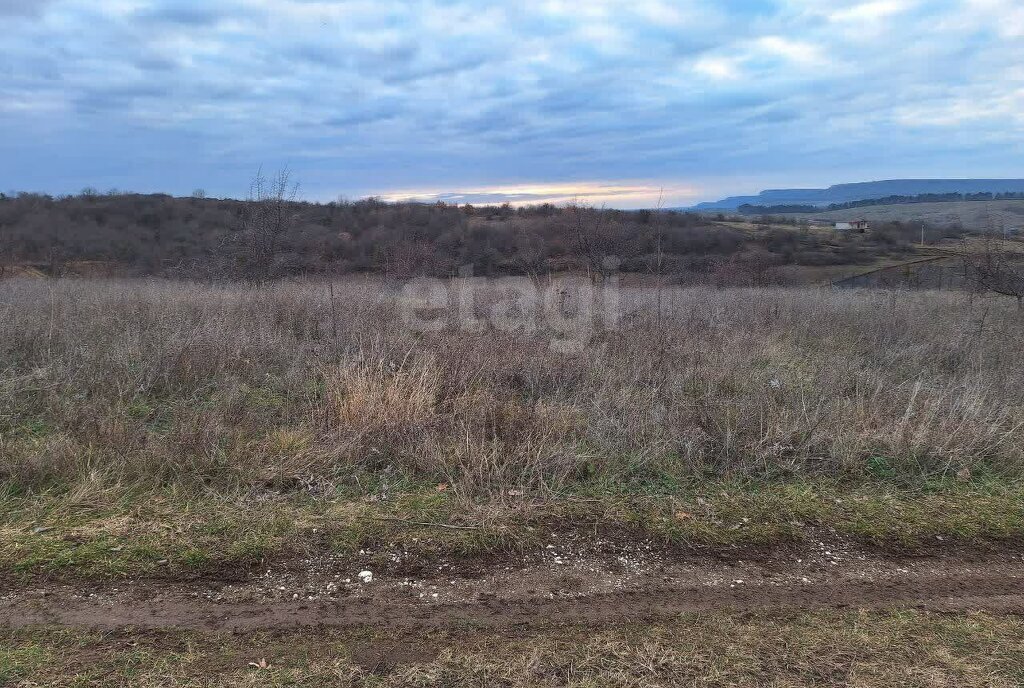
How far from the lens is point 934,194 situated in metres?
73.8

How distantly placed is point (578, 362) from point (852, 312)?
8202 mm

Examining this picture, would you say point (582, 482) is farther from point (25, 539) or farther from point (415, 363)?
point (25, 539)

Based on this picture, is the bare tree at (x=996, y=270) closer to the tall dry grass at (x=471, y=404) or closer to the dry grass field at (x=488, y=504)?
the tall dry grass at (x=471, y=404)

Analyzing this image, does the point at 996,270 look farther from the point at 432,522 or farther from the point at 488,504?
the point at 432,522

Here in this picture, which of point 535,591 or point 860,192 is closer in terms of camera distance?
point 535,591

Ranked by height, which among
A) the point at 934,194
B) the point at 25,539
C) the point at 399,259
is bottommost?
the point at 25,539

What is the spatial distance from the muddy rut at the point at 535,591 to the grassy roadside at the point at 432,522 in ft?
0.48

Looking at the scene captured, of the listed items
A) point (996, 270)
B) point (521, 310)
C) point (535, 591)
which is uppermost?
point (996, 270)

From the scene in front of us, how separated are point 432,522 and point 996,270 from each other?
1283 centimetres

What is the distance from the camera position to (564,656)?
2.46 meters

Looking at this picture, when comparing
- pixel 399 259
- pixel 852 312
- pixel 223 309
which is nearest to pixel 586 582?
pixel 223 309

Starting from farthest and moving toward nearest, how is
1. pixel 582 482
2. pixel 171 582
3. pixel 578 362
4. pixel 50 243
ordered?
pixel 50 243 < pixel 578 362 < pixel 582 482 < pixel 171 582

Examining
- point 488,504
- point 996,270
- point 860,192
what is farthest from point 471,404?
point 860,192

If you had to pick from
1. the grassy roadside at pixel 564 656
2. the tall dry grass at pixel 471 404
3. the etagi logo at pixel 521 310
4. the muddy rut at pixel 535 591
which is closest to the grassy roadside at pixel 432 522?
the muddy rut at pixel 535 591
